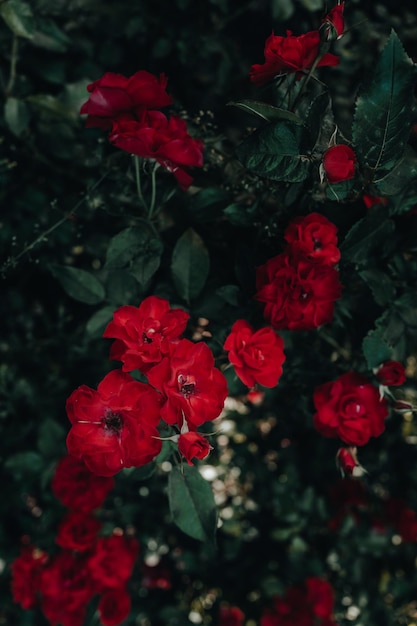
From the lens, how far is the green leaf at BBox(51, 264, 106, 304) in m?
0.92

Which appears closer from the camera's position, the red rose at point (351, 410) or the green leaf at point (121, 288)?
the red rose at point (351, 410)

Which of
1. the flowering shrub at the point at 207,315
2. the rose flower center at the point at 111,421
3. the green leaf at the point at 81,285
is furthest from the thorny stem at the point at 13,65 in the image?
the rose flower center at the point at 111,421

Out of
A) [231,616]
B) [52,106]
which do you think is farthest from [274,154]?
[231,616]

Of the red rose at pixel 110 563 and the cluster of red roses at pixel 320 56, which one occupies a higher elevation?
the cluster of red roses at pixel 320 56

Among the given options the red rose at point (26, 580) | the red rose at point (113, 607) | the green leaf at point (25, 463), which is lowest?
the red rose at point (113, 607)

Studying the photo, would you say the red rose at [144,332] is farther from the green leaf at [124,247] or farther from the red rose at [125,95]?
the red rose at [125,95]

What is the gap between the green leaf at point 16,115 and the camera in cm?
106

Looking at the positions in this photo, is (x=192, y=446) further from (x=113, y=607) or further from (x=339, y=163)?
(x=113, y=607)

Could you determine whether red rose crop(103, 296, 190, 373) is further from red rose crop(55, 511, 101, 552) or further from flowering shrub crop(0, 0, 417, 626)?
red rose crop(55, 511, 101, 552)

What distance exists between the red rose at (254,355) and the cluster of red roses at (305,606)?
70 cm

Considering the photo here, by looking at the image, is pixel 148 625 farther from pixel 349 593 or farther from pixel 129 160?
pixel 129 160

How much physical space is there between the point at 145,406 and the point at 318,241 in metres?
0.29

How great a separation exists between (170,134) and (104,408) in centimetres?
35

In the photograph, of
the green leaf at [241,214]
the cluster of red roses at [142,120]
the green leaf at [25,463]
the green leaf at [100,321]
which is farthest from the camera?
the green leaf at [25,463]
